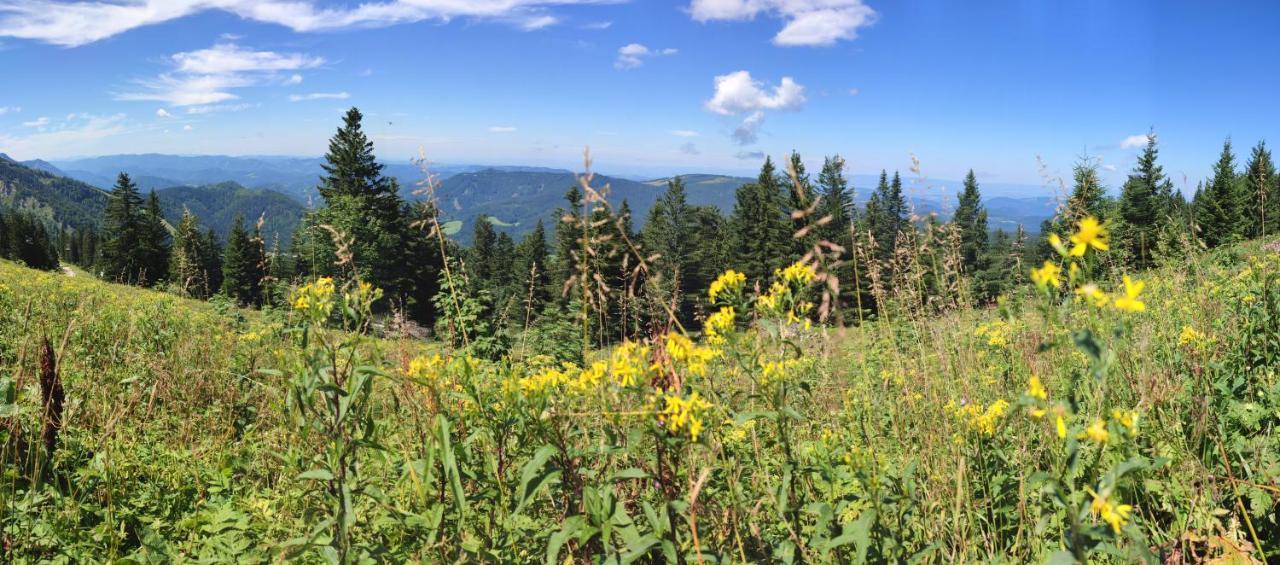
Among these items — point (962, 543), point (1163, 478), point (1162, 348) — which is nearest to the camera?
point (962, 543)

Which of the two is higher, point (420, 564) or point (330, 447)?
point (330, 447)

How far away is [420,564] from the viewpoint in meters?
1.93

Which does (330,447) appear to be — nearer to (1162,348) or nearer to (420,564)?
(420,564)

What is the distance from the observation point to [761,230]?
141ft

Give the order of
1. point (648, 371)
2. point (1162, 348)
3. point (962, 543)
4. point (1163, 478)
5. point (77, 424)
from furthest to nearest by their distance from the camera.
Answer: point (1162, 348), point (77, 424), point (1163, 478), point (962, 543), point (648, 371)

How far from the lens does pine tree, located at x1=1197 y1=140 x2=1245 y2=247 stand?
1124 inches

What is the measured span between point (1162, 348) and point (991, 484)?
2.49m

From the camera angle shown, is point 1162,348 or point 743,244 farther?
point 743,244

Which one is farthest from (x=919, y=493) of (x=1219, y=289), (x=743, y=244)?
(x=743, y=244)

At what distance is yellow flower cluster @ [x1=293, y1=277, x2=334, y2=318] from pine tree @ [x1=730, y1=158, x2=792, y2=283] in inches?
1440

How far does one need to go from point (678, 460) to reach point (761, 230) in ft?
139

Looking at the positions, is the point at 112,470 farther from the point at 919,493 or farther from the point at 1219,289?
the point at 1219,289

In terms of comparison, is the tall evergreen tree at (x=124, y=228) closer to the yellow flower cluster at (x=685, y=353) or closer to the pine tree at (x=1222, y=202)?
the yellow flower cluster at (x=685, y=353)

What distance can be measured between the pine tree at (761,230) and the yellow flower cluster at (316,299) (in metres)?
36.6
